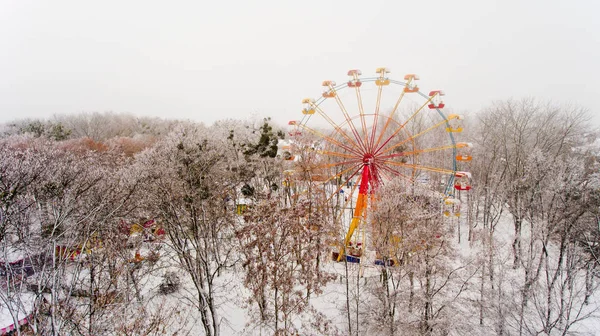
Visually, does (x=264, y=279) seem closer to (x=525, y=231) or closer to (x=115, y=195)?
(x=115, y=195)

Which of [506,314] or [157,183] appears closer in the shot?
[157,183]

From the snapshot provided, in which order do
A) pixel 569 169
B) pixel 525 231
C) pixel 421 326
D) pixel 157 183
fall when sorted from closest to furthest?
1. pixel 157 183
2. pixel 421 326
3. pixel 569 169
4. pixel 525 231

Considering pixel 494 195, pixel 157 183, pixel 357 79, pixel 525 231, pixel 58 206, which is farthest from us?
pixel 525 231

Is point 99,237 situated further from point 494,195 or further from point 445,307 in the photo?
point 494,195

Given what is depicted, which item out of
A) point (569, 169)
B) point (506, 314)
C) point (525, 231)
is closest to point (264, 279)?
point (506, 314)

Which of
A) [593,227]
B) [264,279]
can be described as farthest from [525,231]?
[264,279]

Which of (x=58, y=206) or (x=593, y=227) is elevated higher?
(x=58, y=206)

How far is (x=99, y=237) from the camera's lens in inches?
426

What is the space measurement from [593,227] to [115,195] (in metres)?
17.5

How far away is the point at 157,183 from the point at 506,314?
12763 millimetres

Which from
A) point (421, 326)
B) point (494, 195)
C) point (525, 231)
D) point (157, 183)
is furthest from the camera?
point (525, 231)

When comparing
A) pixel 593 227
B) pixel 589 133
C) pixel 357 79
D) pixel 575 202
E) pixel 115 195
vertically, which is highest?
pixel 357 79

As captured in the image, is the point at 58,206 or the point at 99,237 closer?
the point at 58,206

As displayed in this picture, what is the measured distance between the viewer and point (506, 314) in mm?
10711
